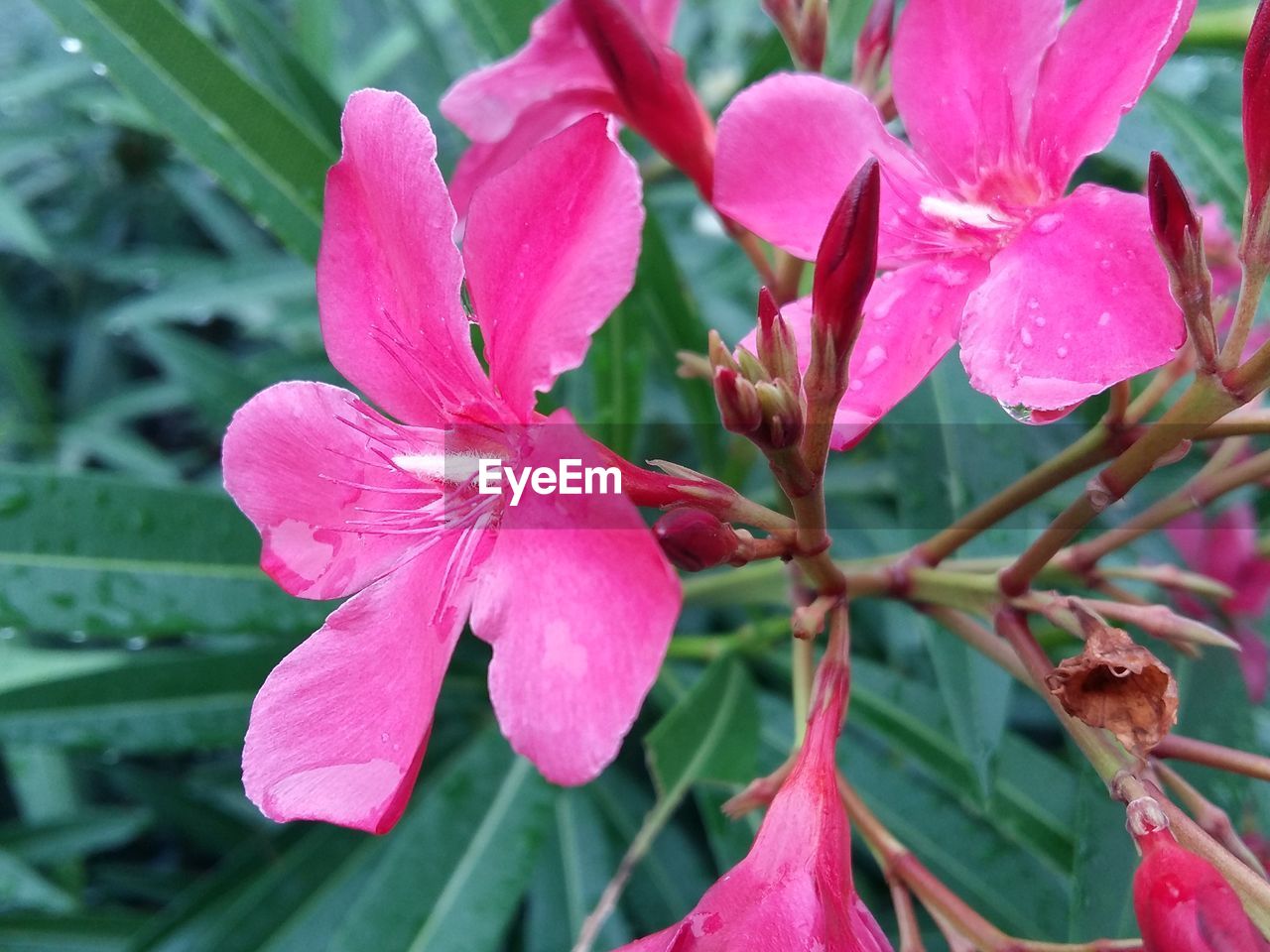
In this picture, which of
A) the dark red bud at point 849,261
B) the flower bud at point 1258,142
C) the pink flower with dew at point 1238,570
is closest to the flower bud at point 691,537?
the dark red bud at point 849,261

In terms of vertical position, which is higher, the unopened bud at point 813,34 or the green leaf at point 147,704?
the unopened bud at point 813,34

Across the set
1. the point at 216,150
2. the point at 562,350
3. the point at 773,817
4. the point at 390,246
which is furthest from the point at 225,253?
the point at 773,817

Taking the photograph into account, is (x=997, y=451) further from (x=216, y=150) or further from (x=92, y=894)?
(x=92, y=894)

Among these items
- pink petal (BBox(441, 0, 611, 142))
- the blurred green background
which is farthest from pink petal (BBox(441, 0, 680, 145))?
the blurred green background

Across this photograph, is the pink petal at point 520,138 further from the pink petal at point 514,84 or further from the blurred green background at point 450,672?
the blurred green background at point 450,672

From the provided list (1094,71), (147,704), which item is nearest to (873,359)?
(1094,71)
